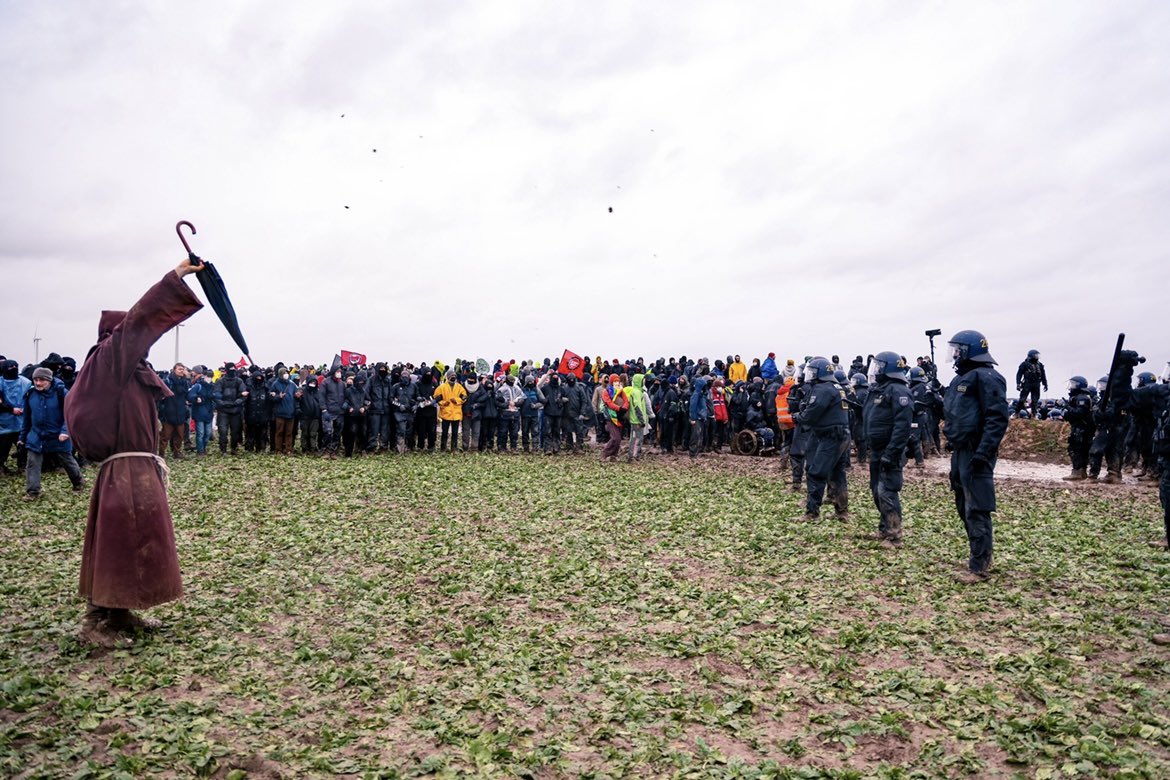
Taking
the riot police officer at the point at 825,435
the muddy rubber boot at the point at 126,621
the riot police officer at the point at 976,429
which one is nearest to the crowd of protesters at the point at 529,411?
the riot police officer at the point at 825,435

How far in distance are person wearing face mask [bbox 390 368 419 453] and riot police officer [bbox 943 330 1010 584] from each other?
1657 cm

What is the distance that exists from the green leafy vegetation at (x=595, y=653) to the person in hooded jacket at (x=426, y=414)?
10.6 meters

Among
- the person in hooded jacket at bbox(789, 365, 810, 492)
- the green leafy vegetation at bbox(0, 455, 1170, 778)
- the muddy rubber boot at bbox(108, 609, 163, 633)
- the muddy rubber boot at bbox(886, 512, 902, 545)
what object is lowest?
the green leafy vegetation at bbox(0, 455, 1170, 778)

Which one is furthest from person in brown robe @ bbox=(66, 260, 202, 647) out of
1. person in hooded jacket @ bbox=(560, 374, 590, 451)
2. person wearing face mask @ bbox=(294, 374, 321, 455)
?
person in hooded jacket @ bbox=(560, 374, 590, 451)

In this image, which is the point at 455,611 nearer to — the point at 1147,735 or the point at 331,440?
the point at 1147,735

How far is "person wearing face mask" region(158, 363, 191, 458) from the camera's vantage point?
19.7 m

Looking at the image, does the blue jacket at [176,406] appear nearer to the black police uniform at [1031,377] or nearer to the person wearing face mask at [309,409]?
the person wearing face mask at [309,409]

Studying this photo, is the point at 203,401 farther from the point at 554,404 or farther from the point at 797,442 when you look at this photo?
the point at 797,442

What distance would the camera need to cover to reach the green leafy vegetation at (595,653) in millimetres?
4914

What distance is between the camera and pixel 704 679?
6.15 meters

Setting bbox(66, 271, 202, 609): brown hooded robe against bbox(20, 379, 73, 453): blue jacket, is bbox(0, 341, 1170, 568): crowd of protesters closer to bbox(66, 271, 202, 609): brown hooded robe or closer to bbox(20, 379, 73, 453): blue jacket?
bbox(20, 379, 73, 453): blue jacket

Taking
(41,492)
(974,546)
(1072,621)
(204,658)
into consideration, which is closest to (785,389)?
(974,546)

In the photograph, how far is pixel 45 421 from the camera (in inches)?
533

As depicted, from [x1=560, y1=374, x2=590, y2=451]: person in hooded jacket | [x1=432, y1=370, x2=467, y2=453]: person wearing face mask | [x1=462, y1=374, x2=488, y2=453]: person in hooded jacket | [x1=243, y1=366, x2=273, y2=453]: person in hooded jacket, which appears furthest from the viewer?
[x1=560, y1=374, x2=590, y2=451]: person in hooded jacket
